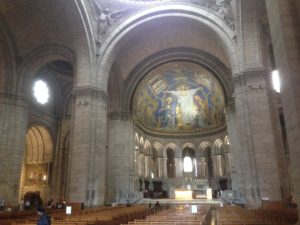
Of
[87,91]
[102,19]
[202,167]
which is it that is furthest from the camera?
[202,167]

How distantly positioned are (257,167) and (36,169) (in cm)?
2006

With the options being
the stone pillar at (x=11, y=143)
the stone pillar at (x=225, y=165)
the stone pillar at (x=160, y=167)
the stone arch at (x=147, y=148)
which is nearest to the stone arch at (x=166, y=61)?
the stone arch at (x=147, y=148)

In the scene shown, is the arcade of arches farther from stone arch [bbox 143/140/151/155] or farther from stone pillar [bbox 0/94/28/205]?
stone arch [bbox 143/140/151/155]

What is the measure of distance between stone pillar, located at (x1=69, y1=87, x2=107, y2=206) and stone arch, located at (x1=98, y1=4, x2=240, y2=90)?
156cm

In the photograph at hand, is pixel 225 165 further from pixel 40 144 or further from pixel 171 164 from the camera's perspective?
pixel 40 144

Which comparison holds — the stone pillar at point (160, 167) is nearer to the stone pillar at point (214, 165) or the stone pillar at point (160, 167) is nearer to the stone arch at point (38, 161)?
the stone pillar at point (214, 165)

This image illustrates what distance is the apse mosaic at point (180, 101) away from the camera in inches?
1144

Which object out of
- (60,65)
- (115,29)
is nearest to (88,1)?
(115,29)

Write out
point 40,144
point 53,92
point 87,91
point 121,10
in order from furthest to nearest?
point 53,92 → point 40,144 → point 121,10 → point 87,91

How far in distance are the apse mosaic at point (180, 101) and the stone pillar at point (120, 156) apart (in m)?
4.37

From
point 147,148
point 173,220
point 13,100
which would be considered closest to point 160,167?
point 147,148

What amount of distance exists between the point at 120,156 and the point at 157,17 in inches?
455

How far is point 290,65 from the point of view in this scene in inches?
236

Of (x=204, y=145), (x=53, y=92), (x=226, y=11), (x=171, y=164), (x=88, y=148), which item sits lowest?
(x=88, y=148)
